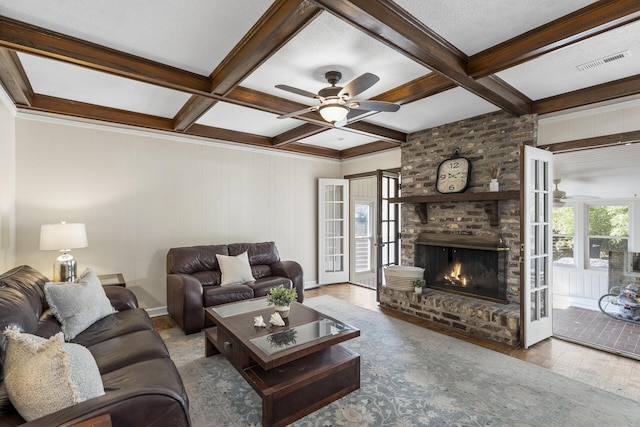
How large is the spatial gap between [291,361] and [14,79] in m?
3.34

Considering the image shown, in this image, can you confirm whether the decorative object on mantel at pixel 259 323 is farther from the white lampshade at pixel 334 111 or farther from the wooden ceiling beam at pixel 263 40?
the wooden ceiling beam at pixel 263 40

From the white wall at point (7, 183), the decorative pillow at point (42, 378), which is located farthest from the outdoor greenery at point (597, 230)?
the white wall at point (7, 183)

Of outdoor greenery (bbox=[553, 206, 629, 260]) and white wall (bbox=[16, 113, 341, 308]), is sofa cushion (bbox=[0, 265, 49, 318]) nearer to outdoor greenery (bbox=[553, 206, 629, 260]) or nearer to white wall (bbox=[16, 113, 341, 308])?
white wall (bbox=[16, 113, 341, 308])

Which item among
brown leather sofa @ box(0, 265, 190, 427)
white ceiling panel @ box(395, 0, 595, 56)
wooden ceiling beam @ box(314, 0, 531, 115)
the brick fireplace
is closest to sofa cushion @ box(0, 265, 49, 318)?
brown leather sofa @ box(0, 265, 190, 427)

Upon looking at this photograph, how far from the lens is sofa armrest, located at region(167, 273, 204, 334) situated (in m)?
3.51

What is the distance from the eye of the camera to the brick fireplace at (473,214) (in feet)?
11.6

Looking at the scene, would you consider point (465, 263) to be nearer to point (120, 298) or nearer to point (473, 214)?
point (473, 214)

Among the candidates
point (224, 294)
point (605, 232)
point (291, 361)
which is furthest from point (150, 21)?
point (605, 232)

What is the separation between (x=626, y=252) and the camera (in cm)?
540

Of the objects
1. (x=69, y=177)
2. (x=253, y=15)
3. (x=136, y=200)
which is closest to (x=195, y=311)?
(x=136, y=200)

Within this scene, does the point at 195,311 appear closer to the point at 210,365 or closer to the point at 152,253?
the point at 210,365

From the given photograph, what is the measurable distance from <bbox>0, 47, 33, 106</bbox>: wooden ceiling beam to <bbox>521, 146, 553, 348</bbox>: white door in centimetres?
469

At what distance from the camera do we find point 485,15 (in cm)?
198

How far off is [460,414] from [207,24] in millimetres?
3185
